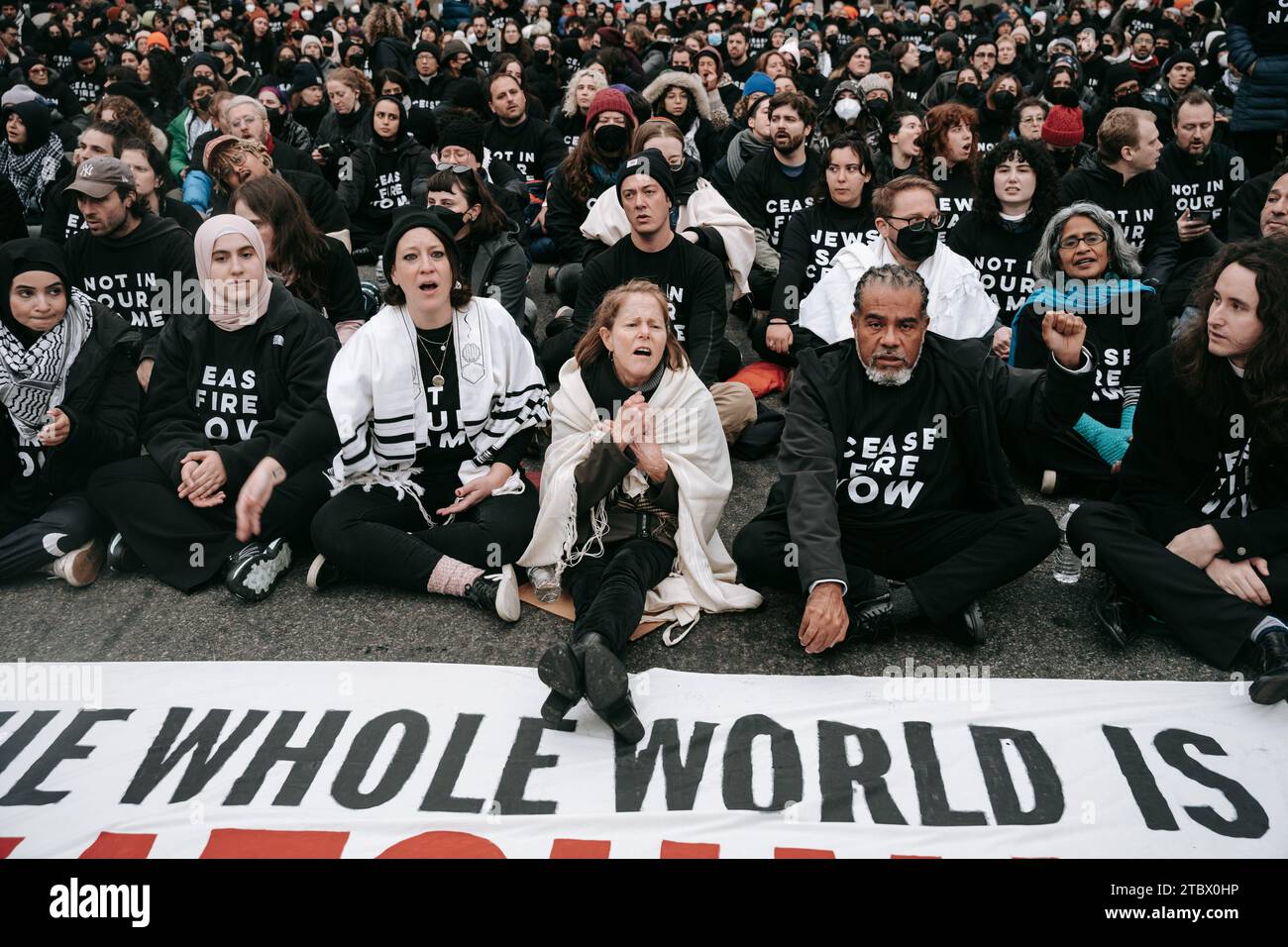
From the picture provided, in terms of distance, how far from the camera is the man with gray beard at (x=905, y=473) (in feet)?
12.2

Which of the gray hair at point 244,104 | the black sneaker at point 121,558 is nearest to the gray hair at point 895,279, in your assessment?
the black sneaker at point 121,558

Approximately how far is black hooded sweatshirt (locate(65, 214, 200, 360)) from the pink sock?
92.9 inches

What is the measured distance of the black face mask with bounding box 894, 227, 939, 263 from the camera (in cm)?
502

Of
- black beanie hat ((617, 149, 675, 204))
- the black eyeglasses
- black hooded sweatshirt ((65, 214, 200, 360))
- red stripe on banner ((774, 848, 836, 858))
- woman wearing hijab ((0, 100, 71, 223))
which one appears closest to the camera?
red stripe on banner ((774, 848, 836, 858))

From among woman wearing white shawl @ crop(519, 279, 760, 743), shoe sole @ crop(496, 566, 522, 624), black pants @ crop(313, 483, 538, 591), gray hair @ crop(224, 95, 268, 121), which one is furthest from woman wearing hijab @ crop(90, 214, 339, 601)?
gray hair @ crop(224, 95, 268, 121)

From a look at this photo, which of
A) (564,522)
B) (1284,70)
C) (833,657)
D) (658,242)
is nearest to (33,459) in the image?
(564,522)

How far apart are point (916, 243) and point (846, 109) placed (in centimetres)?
309

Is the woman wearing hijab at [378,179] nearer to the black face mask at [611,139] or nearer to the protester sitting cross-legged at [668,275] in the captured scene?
the black face mask at [611,139]

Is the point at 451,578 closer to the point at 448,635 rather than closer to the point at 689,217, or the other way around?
the point at 448,635

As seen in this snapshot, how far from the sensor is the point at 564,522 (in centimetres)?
400

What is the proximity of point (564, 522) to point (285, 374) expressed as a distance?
1.53 m

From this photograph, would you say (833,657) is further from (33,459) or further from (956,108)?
(956,108)

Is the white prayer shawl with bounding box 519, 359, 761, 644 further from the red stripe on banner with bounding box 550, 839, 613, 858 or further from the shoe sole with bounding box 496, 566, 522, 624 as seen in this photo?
the red stripe on banner with bounding box 550, 839, 613, 858

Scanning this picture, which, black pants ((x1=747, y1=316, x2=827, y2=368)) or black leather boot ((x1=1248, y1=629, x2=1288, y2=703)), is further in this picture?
black pants ((x1=747, y1=316, x2=827, y2=368))
